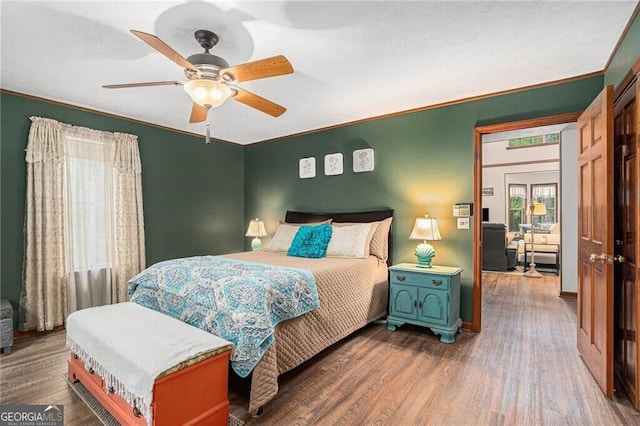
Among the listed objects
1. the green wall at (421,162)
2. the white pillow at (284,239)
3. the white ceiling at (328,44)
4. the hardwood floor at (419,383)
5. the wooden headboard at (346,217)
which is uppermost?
the white ceiling at (328,44)

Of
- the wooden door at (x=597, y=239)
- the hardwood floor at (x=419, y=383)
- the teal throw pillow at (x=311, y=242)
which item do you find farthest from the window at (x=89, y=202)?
the wooden door at (x=597, y=239)

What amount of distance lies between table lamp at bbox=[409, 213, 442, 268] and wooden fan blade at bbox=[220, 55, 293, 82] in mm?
2183

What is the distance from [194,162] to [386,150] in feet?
9.82

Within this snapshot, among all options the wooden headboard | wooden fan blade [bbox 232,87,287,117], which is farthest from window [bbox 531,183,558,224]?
wooden fan blade [bbox 232,87,287,117]

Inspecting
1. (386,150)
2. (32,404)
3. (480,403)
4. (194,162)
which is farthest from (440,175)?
(32,404)

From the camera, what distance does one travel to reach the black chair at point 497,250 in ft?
21.7

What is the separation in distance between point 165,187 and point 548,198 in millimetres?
10869

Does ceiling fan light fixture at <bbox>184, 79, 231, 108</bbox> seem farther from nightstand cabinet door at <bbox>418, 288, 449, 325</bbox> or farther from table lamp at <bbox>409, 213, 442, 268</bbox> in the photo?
nightstand cabinet door at <bbox>418, 288, 449, 325</bbox>

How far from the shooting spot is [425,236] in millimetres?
3432

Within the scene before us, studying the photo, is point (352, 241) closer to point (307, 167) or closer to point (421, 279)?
point (421, 279)

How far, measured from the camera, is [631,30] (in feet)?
6.92

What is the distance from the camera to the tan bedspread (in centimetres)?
209

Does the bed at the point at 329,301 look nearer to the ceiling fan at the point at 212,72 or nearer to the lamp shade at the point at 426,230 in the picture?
the lamp shade at the point at 426,230

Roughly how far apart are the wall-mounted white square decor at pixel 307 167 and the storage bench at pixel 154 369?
307cm
